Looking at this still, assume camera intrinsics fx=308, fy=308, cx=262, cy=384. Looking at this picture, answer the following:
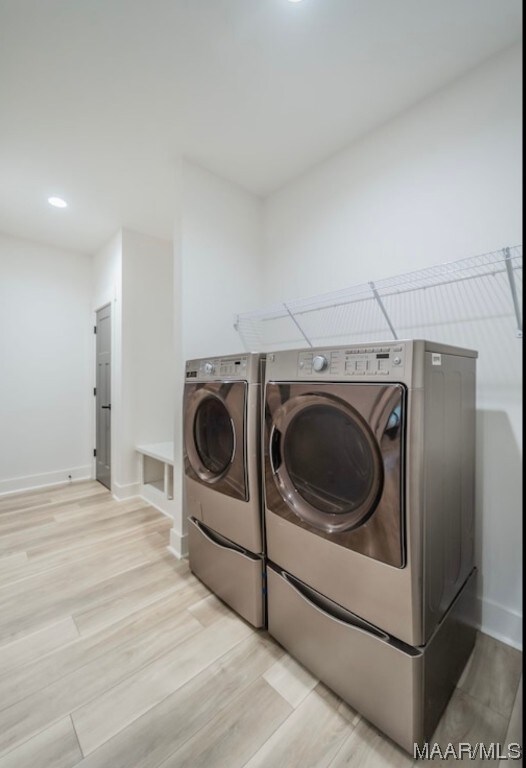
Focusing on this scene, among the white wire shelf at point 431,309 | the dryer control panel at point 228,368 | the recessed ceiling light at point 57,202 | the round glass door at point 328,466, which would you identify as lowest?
the round glass door at point 328,466

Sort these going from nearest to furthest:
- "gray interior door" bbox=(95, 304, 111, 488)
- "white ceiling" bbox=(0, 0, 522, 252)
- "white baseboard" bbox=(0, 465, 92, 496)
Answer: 1. "white ceiling" bbox=(0, 0, 522, 252)
2. "white baseboard" bbox=(0, 465, 92, 496)
3. "gray interior door" bbox=(95, 304, 111, 488)

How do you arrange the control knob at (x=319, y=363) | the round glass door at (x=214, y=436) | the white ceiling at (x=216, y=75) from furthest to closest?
the round glass door at (x=214, y=436), the white ceiling at (x=216, y=75), the control knob at (x=319, y=363)

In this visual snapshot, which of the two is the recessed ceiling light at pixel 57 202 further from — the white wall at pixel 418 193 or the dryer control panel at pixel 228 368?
the dryer control panel at pixel 228 368

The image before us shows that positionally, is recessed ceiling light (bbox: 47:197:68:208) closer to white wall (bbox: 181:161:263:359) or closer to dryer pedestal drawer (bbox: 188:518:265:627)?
white wall (bbox: 181:161:263:359)

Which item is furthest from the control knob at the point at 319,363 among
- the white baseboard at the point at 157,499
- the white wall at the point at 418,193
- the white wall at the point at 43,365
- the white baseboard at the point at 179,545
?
the white wall at the point at 43,365

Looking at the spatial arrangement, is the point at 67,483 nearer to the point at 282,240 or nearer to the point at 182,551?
the point at 182,551

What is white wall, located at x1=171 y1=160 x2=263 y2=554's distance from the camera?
6.62 ft

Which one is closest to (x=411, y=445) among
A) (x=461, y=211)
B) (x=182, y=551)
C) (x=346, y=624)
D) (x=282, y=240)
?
(x=346, y=624)

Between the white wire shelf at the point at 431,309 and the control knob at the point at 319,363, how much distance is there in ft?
2.05

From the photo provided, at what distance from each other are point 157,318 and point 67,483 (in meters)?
2.08

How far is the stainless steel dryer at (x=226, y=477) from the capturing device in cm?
136

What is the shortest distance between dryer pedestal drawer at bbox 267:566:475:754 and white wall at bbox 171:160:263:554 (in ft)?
3.42

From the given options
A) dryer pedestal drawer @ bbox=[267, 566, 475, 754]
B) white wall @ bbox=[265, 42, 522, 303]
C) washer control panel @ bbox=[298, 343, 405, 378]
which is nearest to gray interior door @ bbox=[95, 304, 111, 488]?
white wall @ bbox=[265, 42, 522, 303]

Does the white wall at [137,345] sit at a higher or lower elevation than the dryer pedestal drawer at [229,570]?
higher
